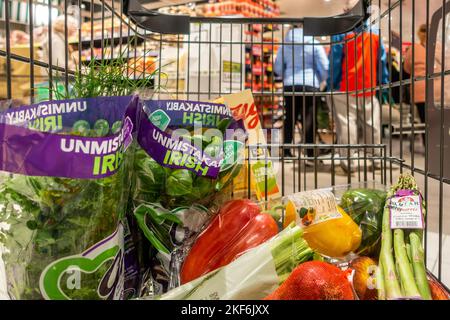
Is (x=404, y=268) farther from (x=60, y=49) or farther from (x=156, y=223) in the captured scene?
(x=60, y=49)

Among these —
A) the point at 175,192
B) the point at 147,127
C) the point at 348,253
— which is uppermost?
the point at 147,127

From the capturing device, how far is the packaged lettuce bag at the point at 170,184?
0.63m

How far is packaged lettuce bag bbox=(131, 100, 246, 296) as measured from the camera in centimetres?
63

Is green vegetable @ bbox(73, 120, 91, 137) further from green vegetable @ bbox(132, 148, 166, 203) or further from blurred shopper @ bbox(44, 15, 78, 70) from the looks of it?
blurred shopper @ bbox(44, 15, 78, 70)

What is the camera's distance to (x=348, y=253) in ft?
2.27

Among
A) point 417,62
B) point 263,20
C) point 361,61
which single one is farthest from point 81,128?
point 417,62

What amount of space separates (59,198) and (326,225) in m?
0.41

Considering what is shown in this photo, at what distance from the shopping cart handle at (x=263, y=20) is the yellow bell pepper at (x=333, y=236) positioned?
2.13ft

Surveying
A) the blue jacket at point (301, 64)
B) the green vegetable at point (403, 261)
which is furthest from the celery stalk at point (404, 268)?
the blue jacket at point (301, 64)

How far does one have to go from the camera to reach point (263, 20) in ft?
3.74

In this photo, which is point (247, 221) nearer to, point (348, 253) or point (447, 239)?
point (348, 253)

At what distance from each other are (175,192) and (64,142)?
0.23 m
